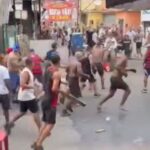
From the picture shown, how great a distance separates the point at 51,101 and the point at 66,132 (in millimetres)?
2288

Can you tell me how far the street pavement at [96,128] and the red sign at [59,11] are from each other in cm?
1554

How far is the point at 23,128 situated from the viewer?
520 inches

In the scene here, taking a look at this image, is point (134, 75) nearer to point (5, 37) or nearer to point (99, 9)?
point (5, 37)

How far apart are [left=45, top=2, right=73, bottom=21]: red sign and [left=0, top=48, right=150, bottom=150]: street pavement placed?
51.0 ft

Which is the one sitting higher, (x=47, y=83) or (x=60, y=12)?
(x=60, y=12)

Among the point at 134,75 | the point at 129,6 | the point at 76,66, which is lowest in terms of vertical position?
the point at 134,75

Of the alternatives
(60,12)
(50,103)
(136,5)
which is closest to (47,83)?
(50,103)

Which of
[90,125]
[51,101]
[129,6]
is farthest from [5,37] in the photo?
[51,101]

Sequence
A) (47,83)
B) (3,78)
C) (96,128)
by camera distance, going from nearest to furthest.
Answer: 1. (47,83)
2. (3,78)
3. (96,128)

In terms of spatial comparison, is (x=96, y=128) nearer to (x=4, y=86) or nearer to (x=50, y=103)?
(x=4, y=86)

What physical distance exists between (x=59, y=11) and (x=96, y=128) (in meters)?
20.6

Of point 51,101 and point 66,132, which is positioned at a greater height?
point 51,101

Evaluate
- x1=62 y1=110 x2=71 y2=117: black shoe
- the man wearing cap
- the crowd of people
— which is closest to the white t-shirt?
the crowd of people

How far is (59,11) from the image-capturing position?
109 feet
